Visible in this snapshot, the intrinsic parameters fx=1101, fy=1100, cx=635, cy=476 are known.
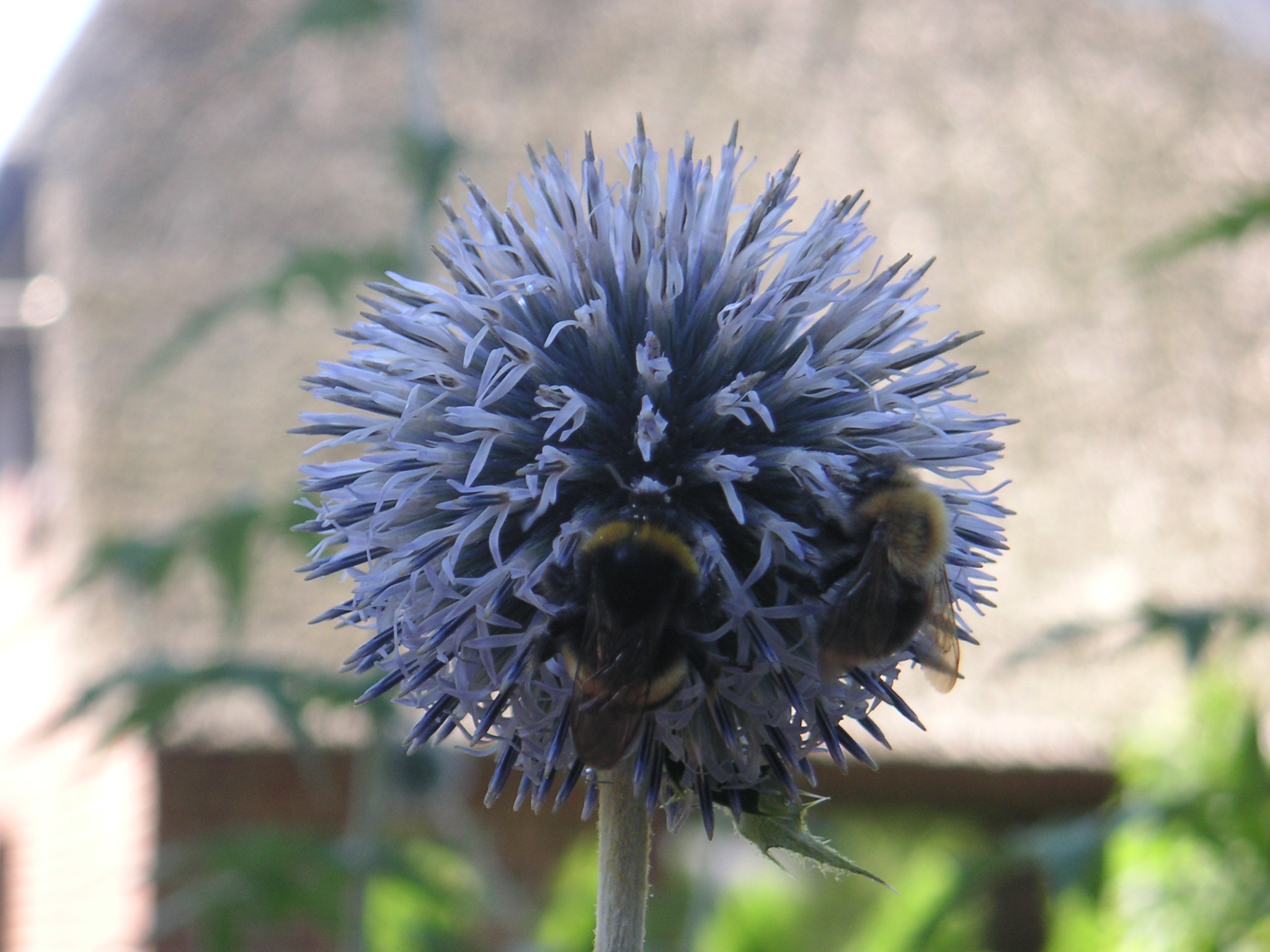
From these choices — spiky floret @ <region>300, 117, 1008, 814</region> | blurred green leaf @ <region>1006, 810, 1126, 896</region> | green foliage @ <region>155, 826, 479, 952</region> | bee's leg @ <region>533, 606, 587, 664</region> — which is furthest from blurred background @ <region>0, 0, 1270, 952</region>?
bee's leg @ <region>533, 606, 587, 664</region>

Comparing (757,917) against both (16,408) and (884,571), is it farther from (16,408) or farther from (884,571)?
(884,571)

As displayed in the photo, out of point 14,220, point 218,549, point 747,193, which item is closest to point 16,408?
point 14,220

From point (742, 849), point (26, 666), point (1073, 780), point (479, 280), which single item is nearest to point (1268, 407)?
point (1073, 780)

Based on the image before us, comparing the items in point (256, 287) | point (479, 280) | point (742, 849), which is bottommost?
point (742, 849)

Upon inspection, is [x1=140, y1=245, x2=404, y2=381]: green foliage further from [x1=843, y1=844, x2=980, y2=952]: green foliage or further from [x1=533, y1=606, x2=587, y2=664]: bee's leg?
[x1=843, y1=844, x2=980, y2=952]: green foliage

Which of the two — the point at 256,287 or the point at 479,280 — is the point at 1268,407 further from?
the point at 479,280

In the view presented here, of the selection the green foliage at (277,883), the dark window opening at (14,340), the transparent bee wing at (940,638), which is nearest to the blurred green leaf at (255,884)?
the green foliage at (277,883)
